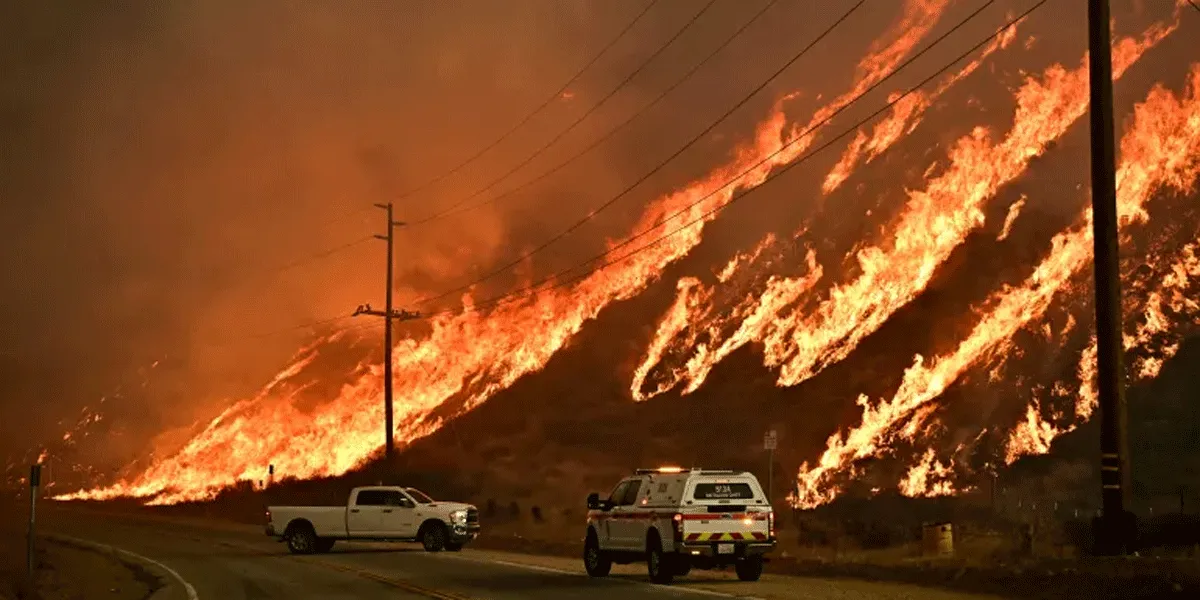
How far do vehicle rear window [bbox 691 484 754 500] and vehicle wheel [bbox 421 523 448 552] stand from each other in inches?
633

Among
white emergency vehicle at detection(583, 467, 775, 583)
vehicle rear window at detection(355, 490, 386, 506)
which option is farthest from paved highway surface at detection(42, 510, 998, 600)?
vehicle rear window at detection(355, 490, 386, 506)

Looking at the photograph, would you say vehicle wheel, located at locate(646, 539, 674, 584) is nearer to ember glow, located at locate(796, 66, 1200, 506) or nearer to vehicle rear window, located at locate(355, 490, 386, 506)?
vehicle rear window, located at locate(355, 490, 386, 506)

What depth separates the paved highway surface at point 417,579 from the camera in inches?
898

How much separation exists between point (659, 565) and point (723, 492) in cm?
202

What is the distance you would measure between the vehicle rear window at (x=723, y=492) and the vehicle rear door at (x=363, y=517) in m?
17.9

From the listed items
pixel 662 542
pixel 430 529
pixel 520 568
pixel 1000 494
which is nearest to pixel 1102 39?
pixel 662 542

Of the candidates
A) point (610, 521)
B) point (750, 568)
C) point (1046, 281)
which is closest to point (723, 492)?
point (750, 568)

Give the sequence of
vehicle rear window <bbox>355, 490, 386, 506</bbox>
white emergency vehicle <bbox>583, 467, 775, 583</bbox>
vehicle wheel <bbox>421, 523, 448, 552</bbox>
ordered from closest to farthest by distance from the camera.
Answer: white emergency vehicle <bbox>583, 467, 775, 583</bbox>, vehicle wheel <bbox>421, 523, 448, 552</bbox>, vehicle rear window <bbox>355, 490, 386, 506</bbox>

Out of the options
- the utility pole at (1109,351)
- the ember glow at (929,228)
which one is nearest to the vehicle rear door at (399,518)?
the utility pole at (1109,351)

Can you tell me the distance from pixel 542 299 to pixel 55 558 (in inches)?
2289

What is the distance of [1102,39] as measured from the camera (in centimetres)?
2255

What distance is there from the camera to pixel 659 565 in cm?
2606

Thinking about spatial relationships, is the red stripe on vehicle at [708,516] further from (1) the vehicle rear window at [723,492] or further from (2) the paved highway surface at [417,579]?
(2) the paved highway surface at [417,579]

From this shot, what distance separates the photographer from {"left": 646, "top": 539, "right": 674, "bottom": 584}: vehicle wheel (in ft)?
84.9
